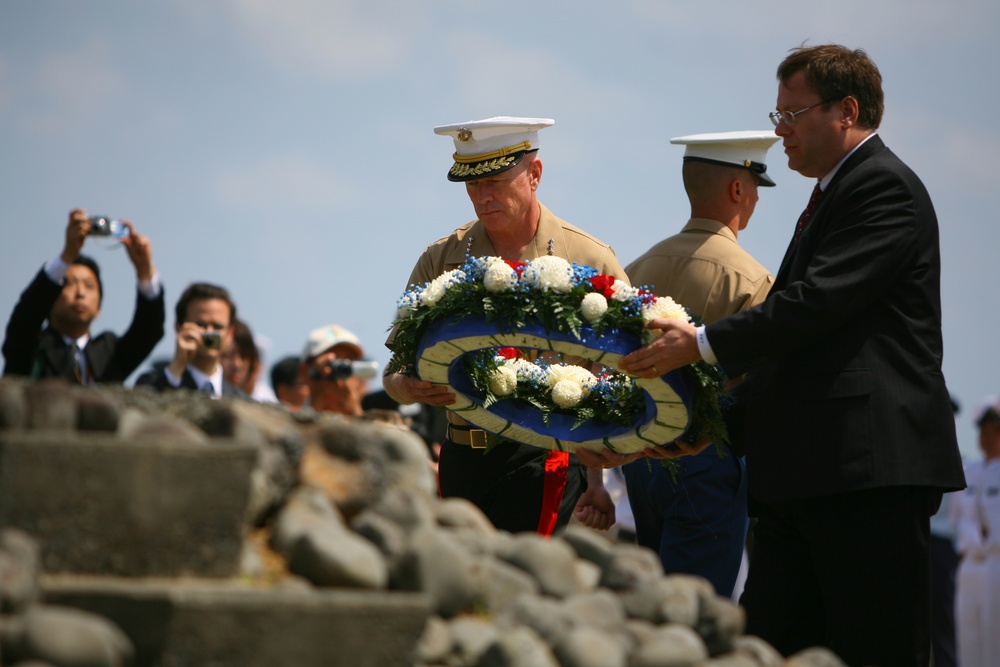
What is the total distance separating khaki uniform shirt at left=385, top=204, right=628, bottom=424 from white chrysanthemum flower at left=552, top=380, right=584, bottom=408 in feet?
2.07

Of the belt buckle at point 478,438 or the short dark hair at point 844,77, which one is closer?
the short dark hair at point 844,77

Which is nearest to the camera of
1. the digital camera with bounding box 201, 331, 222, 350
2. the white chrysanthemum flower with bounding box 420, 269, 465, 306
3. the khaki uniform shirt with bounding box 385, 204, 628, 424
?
the white chrysanthemum flower with bounding box 420, 269, 465, 306

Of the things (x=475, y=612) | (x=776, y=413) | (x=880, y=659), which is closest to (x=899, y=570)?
(x=880, y=659)

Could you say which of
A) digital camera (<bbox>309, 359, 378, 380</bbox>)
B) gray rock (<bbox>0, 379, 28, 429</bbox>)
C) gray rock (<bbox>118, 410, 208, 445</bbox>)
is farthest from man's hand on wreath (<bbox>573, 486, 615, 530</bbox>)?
gray rock (<bbox>0, 379, 28, 429</bbox>)

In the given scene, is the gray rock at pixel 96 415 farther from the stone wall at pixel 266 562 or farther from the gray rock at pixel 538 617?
the gray rock at pixel 538 617

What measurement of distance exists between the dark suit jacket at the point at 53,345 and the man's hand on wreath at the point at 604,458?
103 inches

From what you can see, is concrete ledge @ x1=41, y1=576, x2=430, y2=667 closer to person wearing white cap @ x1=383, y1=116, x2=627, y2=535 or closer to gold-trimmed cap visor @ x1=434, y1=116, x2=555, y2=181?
person wearing white cap @ x1=383, y1=116, x2=627, y2=535

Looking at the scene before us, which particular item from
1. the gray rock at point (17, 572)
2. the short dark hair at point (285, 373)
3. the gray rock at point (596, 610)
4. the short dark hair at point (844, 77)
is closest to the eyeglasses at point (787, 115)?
the short dark hair at point (844, 77)

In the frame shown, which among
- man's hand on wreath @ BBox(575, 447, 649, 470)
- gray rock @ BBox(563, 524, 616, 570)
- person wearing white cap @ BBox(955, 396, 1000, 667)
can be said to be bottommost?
person wearing white cap @ BBox(955, 396, 1000, 667)

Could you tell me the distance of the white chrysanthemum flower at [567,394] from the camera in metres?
5.39

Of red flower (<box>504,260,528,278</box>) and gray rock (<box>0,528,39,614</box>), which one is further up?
red flower (<box>504,260,528,278</box>)

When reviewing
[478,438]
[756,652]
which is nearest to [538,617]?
[756,652]

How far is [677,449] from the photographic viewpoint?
5250 millimetres

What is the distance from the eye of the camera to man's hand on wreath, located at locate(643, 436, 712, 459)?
16.9 ft
